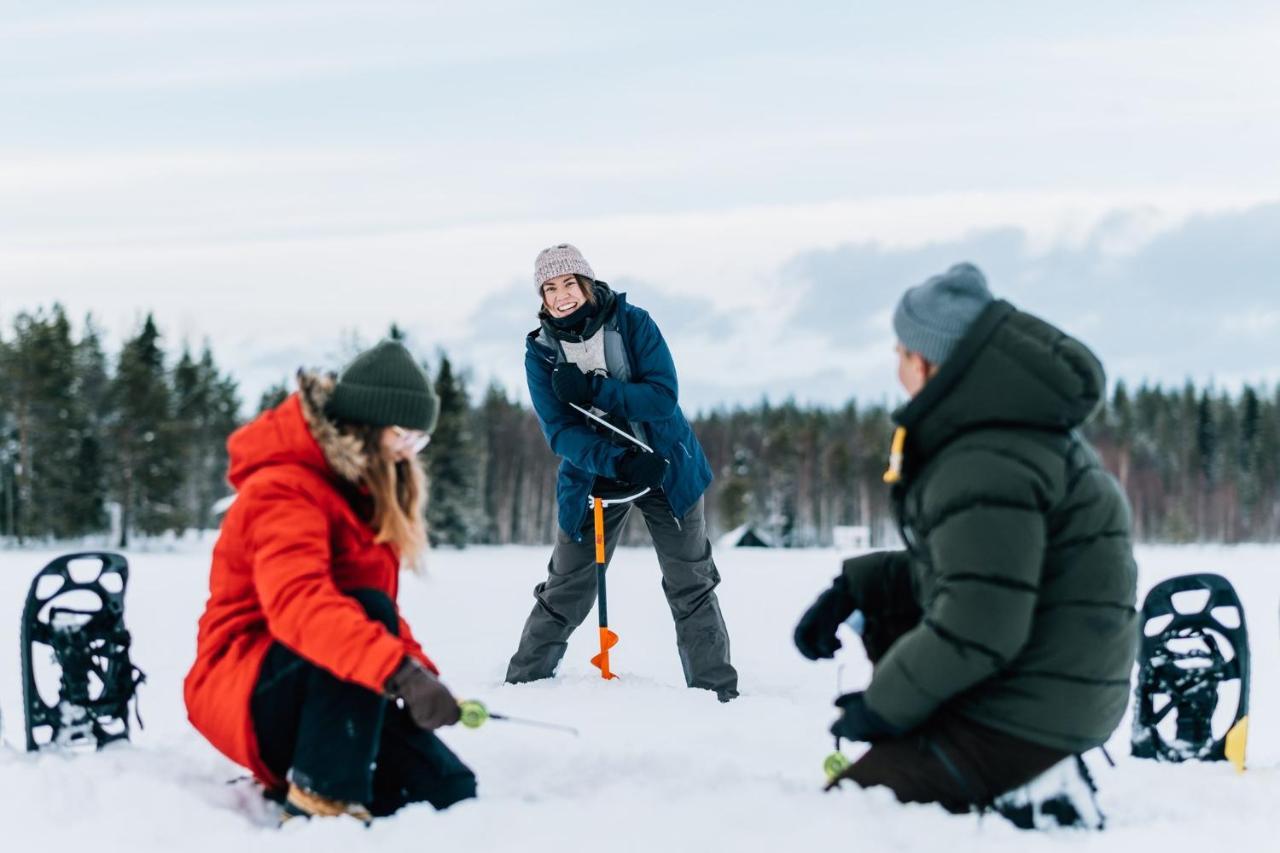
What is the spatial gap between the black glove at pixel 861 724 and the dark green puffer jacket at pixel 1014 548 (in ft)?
0.14

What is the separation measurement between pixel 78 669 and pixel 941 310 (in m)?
3.22

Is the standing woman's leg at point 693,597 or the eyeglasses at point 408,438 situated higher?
the eyeglasses at point 408,438

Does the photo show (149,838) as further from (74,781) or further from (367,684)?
(367,684)

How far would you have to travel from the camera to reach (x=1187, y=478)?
82188mm

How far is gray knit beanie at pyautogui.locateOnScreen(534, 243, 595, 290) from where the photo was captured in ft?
18.7

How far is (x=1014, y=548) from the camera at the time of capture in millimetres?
2770

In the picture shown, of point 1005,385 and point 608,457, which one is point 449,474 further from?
point 1005,385

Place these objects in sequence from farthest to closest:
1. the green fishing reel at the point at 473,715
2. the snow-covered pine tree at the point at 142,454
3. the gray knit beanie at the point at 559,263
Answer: the snow-covered pine tree at the point at 142,454 → the gray knit beanie at the point at 559,263 → the green fishing reel at the point at 473,715

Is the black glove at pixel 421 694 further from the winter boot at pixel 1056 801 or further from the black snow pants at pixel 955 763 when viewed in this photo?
the winter boot at pixel 1056 801

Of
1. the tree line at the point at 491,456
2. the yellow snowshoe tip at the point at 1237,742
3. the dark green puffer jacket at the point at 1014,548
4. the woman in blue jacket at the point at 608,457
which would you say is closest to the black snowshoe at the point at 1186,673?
the yellow snowshoe tip at the point at 1237,742

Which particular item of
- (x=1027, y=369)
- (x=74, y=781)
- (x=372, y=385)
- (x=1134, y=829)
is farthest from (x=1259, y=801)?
Answer: (x=74, y=781)

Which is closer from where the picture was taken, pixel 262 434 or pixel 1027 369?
pixel 1027 369

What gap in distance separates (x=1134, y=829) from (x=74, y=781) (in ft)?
9.69

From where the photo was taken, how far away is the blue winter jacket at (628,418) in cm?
579
